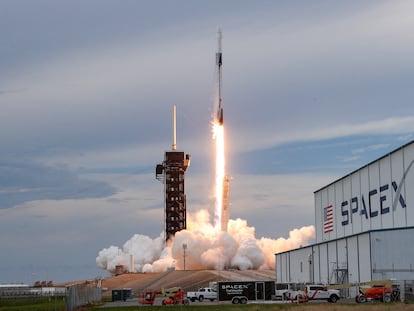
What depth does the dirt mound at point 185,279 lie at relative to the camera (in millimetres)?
120000

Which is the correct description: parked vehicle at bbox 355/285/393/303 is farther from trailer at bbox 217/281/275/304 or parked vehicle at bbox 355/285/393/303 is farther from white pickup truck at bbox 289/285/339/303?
trailer at bbox 217/281/275/304

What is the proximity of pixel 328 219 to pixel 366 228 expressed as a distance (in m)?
16.5

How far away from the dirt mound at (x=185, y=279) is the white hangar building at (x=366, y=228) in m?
18.2

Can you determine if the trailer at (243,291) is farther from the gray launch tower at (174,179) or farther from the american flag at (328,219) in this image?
the gray launch tower at (174,179)

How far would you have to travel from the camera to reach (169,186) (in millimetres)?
141375

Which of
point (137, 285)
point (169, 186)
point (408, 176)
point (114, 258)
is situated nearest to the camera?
point (408, 176)

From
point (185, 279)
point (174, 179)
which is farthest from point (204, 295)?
point (174, 179)

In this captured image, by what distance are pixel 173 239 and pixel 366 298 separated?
3190 inches

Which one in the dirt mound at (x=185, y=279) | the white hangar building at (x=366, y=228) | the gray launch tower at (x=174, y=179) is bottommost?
the dirt mound at (x=185, y=279)

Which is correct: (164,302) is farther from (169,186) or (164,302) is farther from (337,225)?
(169,186)

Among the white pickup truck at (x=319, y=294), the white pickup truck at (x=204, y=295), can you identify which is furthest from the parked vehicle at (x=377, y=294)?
the white pickup truck at (x=204, y=295)

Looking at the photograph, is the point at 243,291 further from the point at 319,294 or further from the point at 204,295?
the point at 319,294

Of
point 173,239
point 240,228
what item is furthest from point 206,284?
point 240,228

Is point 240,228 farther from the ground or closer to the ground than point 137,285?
farther from the ground
